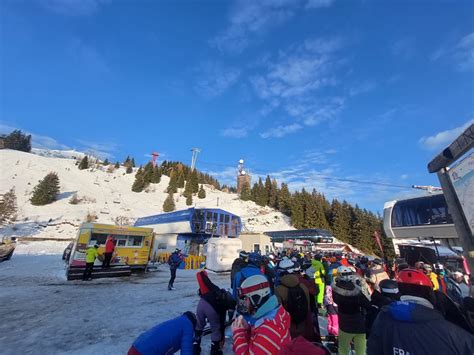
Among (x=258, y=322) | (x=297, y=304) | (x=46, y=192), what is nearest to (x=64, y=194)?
(x=46, y=192)

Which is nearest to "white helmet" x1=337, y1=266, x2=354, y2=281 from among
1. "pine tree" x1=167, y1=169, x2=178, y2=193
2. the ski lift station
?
the ski lift station

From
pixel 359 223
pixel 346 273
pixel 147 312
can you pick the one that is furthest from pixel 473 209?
pixel 359 223

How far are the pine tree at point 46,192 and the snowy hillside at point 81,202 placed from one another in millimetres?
1120

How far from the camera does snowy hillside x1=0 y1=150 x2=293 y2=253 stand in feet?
128

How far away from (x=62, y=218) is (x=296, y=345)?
51302 mm

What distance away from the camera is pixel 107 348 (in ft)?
17.3

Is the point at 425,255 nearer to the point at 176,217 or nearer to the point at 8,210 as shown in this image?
the point at 176,217

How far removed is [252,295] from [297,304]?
5.34 feet

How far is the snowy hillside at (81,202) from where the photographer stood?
3897 cm

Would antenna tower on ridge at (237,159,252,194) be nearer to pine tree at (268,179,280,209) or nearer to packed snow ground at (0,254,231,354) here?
pine tree at (268,179,280,209)

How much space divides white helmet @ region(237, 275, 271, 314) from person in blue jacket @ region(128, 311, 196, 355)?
1.40 meters

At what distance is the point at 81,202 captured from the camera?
51.5 meters

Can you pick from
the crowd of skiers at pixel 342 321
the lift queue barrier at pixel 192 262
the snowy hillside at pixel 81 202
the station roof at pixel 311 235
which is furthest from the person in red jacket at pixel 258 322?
the snowy hillside at pixel 81 202

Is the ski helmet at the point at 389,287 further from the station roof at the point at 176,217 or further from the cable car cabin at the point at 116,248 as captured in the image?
the station roof at the point at 176,217
